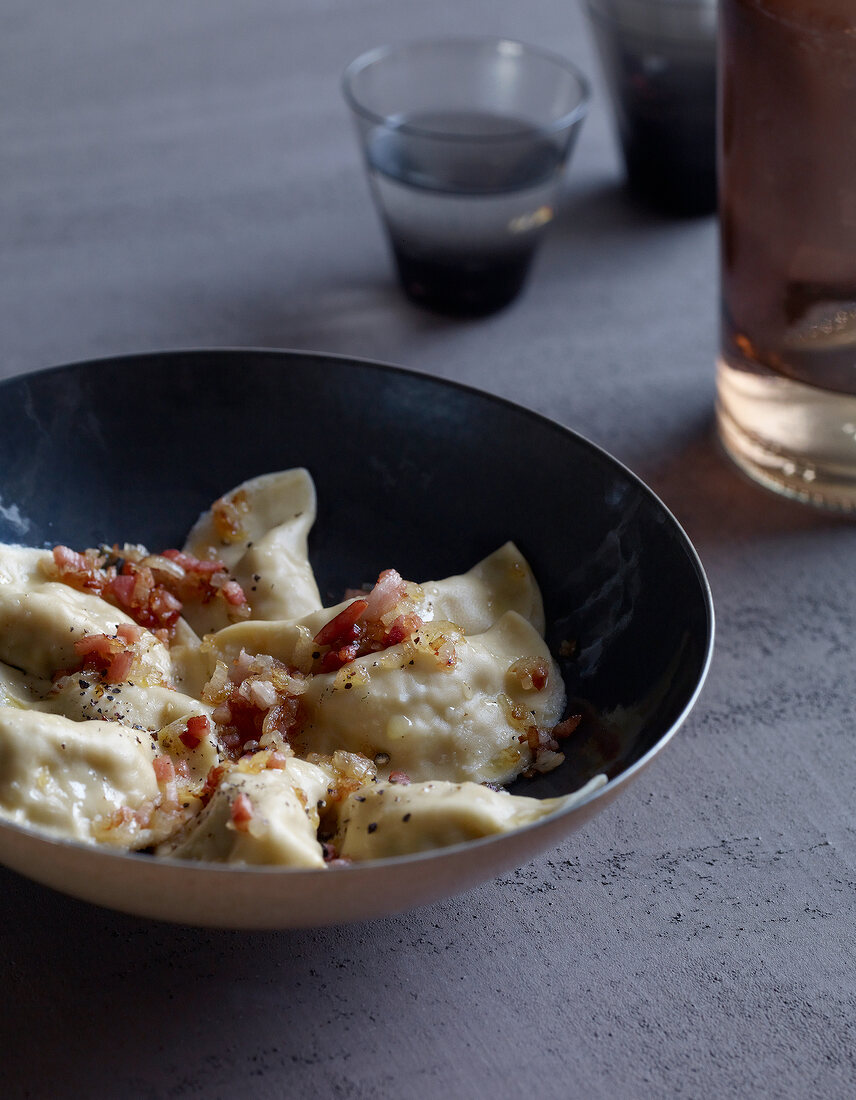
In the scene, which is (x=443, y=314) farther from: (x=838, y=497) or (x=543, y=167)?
(x=838, y=497)

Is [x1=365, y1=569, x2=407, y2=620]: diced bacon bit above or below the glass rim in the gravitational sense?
below

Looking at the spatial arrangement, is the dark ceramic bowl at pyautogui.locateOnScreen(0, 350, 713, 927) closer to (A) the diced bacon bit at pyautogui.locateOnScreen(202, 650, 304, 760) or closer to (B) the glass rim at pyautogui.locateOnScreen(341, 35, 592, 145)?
(A) the diced bacon bit at pyautogui.locateOnScreen(202, 650, 304, 760)

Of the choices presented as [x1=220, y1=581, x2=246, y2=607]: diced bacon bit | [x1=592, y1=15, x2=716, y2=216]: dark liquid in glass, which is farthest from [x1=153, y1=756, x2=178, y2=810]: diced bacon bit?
[x1=592, y1=15, x2=716, y2=216]: dark liquid in glass

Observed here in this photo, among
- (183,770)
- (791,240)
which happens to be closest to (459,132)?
(791,240)

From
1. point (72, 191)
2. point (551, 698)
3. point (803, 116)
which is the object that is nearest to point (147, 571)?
point (551, 698)

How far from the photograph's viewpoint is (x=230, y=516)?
183 cm

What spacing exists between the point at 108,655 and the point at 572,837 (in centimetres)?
63

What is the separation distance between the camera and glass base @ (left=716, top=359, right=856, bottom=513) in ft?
6.50

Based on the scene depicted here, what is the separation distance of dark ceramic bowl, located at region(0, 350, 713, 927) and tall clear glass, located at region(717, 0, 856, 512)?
50 cm

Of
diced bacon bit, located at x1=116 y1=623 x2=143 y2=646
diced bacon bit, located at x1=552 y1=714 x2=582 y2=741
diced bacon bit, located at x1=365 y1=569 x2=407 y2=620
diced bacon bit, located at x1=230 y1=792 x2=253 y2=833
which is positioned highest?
diced bacon bit, located at x1=230 y1=792 x2=253 y2=833

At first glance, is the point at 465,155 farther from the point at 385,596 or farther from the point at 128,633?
the point at 128,633

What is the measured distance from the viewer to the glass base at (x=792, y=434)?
6.50 ft

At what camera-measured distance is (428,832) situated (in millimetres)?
1282

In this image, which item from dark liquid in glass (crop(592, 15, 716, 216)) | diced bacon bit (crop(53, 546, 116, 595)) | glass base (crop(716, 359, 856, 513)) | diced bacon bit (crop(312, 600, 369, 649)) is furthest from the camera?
dark liquid in glass (crop(592, 15, 716, 216))
